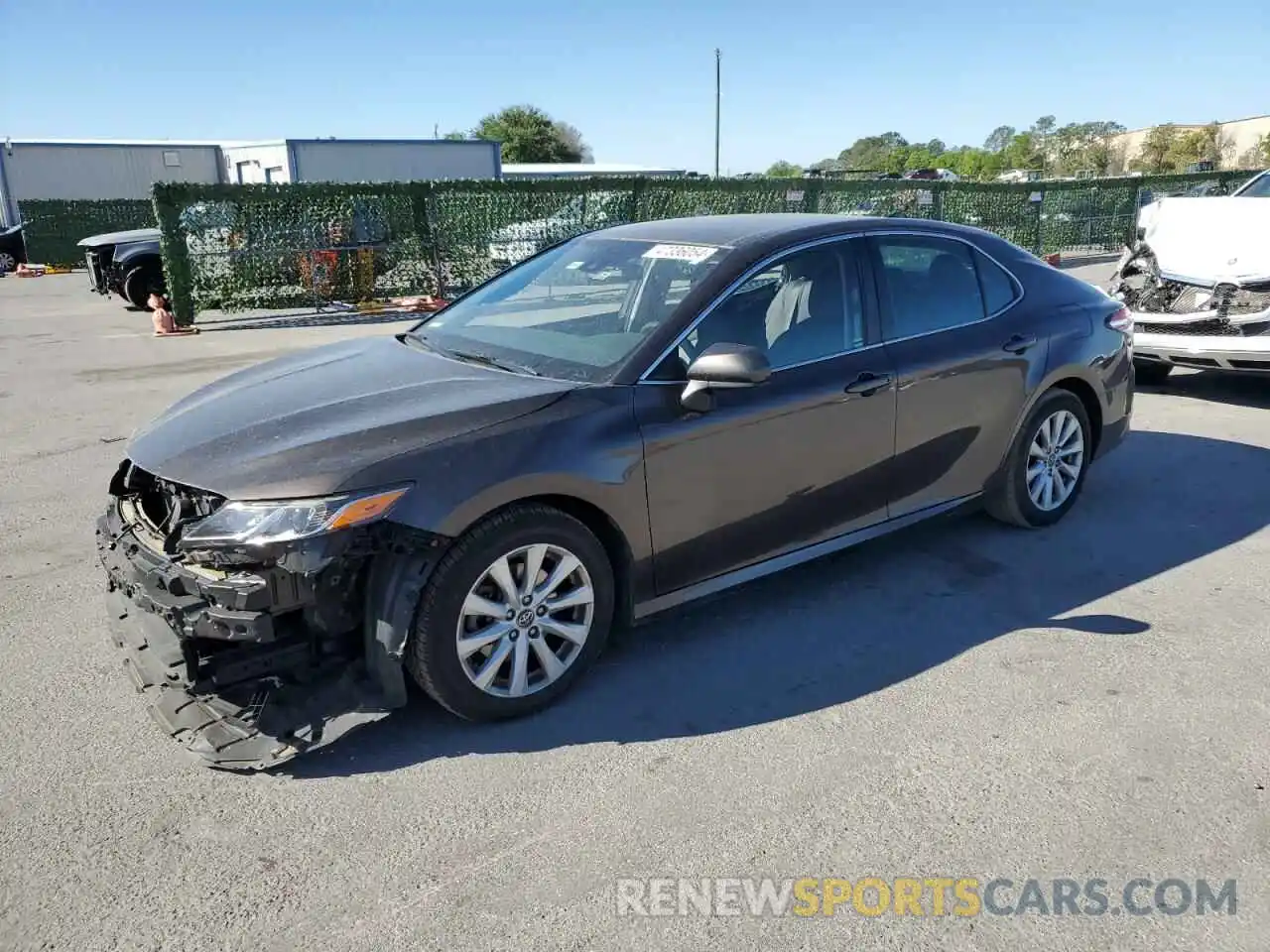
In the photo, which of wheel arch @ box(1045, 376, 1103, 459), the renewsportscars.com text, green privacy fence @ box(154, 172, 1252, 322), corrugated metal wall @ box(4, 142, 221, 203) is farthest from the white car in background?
corrugated metal wall @ box(4, 142, 221, 203)

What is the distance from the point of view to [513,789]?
307 centimetres

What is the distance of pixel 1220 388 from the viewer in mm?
8852

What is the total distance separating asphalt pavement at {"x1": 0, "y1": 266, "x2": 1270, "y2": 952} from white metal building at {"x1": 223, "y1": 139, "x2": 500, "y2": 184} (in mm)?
29454

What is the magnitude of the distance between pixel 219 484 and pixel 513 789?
1.32 metres

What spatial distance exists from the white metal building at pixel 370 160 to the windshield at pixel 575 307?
28803mm

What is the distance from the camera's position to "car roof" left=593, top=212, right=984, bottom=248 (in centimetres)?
418

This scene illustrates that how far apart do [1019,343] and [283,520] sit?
3590mm

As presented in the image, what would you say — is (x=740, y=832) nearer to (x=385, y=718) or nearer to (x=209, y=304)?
(x=385, y=718)

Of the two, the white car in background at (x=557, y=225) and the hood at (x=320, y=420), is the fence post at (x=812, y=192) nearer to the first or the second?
the white car in background at (x=557, y=225)

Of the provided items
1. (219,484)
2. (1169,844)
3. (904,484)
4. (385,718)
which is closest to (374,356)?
(219,484)

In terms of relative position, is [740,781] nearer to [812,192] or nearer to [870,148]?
[812,192]

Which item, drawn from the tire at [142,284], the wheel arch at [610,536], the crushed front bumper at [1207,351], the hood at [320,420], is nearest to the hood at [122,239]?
the tire at [142,284]

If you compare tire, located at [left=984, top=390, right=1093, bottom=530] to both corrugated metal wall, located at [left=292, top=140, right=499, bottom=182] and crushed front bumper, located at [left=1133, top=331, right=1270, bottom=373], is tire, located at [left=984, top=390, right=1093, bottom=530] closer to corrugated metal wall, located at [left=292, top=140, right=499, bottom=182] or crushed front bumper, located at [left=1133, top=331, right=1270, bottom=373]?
crushed front bumper, located at [left=1133, top=331, right=1270, bottom=373]

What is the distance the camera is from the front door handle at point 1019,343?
4.80 metres
